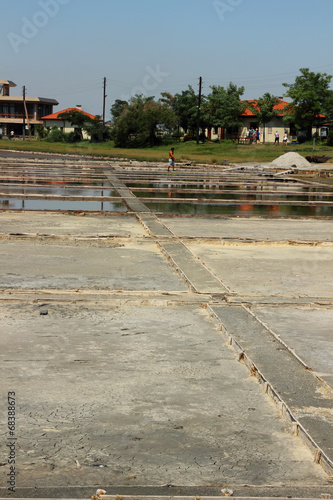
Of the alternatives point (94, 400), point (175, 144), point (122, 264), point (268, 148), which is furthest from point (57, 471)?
point (175, 144)

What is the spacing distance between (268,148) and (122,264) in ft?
130

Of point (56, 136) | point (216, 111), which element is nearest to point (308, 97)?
point (216, 111)

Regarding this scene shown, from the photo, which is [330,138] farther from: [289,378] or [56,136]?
[289,378]

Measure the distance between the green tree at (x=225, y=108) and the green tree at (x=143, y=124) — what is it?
5.29 meters

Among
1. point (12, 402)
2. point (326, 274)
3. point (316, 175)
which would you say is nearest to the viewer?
point (12, 402)

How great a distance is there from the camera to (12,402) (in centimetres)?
398

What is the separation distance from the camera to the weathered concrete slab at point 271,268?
23.2ft

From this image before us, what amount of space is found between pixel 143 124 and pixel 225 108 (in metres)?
8.60

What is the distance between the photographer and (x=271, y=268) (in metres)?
8.20

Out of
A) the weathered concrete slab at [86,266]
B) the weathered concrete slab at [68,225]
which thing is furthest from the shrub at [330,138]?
the weathered concrete slab at [86,266]

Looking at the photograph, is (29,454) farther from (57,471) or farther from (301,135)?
(301,135)

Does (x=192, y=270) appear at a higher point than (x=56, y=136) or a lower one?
lower

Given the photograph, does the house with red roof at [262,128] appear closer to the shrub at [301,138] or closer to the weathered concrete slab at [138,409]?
the shrub at [301,138]

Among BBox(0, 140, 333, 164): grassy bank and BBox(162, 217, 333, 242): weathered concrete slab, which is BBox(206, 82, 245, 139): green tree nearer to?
BBox(0, 140, 333, 164): grassy bank
